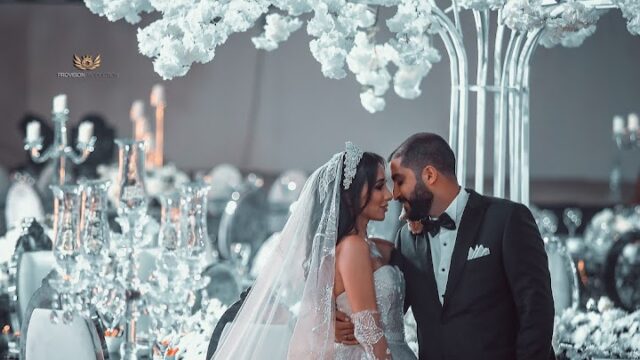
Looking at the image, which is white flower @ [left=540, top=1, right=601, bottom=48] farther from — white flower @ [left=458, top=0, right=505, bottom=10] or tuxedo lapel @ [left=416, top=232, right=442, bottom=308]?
tuxedo lapel @ [left=416, top=232, right=442, bottom=308]

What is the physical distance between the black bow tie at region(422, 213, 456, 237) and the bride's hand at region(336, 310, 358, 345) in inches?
15.6

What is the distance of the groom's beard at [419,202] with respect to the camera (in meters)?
3.65

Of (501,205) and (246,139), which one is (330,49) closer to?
(501,205)

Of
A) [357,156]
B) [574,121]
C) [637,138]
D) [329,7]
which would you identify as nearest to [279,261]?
[357,156]

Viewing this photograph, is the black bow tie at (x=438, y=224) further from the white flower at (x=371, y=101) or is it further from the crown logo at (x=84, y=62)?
the crown logo at (x=84, y=62)

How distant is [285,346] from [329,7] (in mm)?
1321

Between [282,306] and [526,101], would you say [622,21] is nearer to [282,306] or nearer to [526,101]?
[526,101]

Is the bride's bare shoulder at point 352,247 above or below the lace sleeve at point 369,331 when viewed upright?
above

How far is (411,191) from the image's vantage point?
3668mm

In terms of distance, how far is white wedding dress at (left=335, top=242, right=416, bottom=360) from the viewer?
367 cm

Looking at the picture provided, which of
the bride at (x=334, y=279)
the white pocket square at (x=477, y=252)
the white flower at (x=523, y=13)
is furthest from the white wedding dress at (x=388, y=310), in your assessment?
the white flower at (x=523, y=13)

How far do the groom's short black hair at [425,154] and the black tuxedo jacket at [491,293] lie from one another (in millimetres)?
147

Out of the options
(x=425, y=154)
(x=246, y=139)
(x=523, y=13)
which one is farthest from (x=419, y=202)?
(x=246, y=139)

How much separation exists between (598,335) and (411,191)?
131 cm
